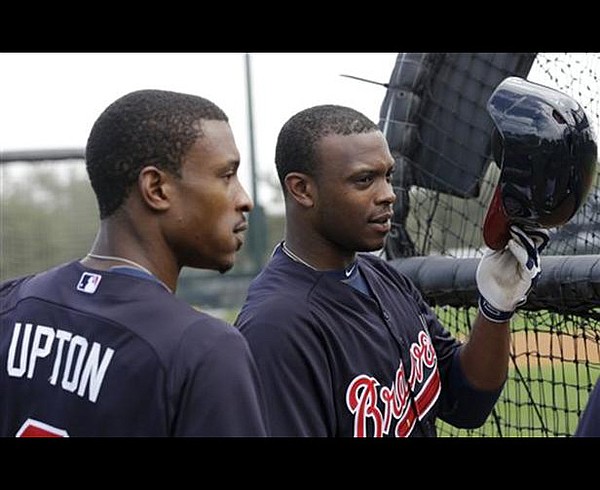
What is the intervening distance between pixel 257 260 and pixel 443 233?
29.2 ft

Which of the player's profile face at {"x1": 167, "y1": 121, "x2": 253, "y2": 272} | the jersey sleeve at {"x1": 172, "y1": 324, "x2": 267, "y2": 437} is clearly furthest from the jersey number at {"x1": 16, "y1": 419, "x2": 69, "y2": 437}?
the player's profile face at {"x1": 167, "y1": 121, "x2": 253, "y2": 272}

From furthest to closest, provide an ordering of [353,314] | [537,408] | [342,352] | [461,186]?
[461,186] → [537,408] → [353,314] → [342,352]

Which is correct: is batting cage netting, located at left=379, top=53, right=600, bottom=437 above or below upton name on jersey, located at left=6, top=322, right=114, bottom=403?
below

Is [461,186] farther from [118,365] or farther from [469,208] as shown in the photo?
[118,365]

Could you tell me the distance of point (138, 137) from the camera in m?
1.99

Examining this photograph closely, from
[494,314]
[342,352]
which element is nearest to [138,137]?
[342,352]

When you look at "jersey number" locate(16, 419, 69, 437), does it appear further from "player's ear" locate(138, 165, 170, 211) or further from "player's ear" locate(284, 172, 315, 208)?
"player's ear" locate(284, 172, 315, 208)

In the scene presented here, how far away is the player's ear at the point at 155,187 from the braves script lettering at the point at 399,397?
84cm

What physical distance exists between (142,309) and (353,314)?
0.97 metres

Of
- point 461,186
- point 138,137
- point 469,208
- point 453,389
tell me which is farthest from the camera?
point 469,208

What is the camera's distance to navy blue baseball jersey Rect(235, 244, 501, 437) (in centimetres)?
253

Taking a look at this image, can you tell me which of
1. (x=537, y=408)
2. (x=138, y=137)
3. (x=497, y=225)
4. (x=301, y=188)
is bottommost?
(x=537, y=408)

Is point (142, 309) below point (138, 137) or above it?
below
